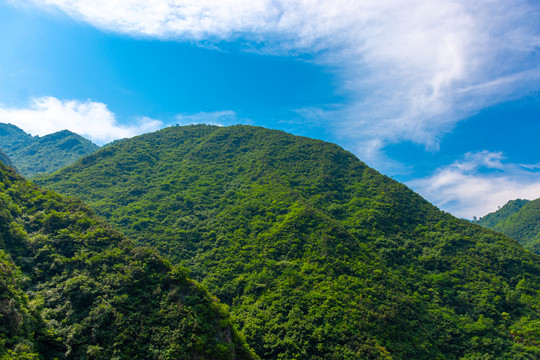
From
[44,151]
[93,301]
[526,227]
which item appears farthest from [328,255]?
[44,151]

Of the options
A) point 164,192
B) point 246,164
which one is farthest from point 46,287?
point 246,164

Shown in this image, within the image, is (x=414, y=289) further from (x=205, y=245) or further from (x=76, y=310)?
(x=76, y=310)

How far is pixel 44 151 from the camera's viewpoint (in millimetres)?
132875

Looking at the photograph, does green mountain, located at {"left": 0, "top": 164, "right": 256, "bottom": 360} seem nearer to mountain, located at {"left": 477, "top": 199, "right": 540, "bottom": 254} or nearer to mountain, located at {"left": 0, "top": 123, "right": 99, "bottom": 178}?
mountain, located at {"left": 477, "top": 199, "right": 540, "bottom": 254}

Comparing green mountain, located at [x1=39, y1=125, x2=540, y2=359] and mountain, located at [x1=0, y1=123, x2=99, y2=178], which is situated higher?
mountain, located at [x1=0, y1=123, x2=99, y2=178]

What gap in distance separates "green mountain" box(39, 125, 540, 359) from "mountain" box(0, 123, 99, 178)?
53320mm

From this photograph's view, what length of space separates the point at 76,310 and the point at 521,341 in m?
46.3

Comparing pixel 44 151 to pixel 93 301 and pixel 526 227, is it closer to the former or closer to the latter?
pixel 93 301

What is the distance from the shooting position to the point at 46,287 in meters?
25.0

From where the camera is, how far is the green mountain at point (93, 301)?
68.8 ft

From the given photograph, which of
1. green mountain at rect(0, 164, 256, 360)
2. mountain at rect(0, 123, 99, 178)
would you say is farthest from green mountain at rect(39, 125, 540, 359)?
mountain at rect(0, 123, 99, 178)

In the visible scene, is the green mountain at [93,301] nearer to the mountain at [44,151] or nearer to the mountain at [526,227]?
the mountain at [526,227]

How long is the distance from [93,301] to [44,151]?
141292 mm

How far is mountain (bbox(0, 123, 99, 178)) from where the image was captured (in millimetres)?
116625
